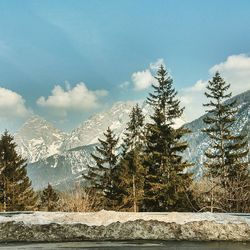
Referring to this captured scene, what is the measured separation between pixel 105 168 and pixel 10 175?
9.06 m

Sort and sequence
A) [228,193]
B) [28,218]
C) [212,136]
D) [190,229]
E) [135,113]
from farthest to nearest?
1. [135,113]
2. [212,136]
3. [228,193]
4. [28,218]
5. [190,229]

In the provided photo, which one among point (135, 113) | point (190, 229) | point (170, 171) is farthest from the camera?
point (135, 113)

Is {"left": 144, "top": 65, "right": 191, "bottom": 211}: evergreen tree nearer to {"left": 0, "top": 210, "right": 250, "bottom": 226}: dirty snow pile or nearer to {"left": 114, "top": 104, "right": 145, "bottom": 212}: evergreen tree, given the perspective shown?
{"left": 114, "top": 104, "right": 145, "bottom": 212}: evergreen tree

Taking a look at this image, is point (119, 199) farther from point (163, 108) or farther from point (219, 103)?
point (219, 103)

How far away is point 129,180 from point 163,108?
758 centimetres

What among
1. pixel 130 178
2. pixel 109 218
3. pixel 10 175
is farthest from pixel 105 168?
pixel 109 218

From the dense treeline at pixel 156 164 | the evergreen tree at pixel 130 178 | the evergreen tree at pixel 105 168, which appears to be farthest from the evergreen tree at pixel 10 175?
the evergreen tree at pixel 130 178

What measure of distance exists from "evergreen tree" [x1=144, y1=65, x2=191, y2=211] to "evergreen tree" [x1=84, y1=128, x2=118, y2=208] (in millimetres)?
4681

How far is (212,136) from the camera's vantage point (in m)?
42.6

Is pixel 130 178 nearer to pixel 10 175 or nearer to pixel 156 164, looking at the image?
pixel 156 164

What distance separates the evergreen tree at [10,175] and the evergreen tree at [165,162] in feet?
39.0

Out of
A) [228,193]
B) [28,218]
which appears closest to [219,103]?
[228,193]

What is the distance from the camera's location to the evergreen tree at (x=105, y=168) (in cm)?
4496

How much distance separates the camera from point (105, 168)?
151ft
